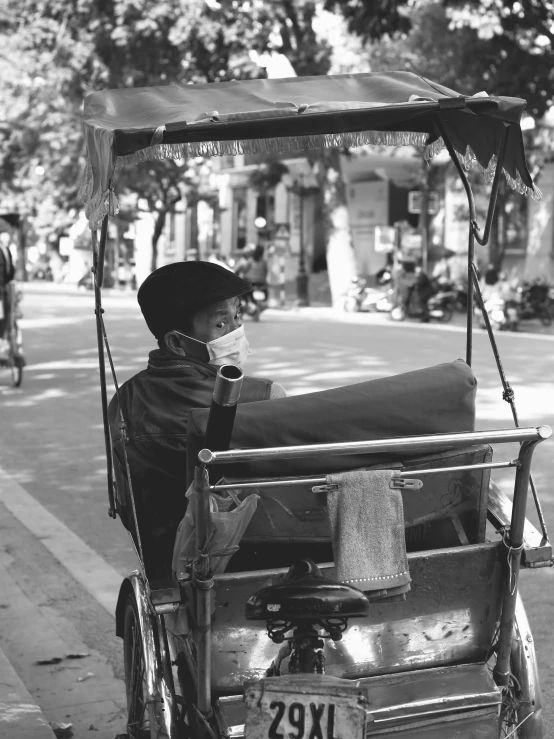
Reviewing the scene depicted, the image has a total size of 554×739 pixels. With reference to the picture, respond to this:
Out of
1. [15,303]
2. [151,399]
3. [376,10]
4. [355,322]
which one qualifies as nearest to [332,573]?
[151,399]

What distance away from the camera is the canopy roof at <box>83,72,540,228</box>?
2959mm

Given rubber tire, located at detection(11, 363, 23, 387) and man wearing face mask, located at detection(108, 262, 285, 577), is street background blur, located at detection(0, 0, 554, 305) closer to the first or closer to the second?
rubber tire, located at detection(11, 363, 23, 387)

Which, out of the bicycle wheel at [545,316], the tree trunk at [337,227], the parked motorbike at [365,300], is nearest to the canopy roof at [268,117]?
the bicycle wheel at [545,316]

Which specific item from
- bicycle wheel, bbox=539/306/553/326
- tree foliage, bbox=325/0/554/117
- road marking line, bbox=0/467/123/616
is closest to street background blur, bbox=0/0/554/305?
tree foliage, bbox=325/0/554/117

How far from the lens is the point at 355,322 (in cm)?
2584

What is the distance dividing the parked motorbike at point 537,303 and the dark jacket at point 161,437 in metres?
22.2

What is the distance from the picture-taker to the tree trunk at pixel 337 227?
29781 mm

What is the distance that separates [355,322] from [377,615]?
75.8ft

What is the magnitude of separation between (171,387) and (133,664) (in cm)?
81

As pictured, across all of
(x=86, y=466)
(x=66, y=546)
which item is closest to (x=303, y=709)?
(x=66, y=546)

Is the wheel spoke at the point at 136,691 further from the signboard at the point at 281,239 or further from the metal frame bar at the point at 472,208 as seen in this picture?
the signboard at the point at 281,239

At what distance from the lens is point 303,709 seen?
2311 millimetres

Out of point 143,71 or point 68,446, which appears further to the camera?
point 143,71

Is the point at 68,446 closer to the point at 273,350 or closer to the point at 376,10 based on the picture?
the point at 273,350
